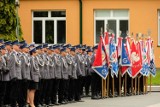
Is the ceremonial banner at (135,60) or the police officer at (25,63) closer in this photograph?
the police officer at (25,63)

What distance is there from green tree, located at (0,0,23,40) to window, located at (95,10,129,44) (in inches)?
334

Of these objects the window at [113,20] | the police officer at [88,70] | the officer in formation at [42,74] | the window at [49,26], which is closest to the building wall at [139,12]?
the window at [113,20]

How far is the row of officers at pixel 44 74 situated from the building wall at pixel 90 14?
12.5 m

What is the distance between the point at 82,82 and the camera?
2319 cm

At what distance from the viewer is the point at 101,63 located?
23375 mm

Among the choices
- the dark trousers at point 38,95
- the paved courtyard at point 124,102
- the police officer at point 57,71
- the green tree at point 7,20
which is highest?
the green tree at point 7,20

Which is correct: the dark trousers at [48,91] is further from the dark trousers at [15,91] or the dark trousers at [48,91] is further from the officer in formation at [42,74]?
the dark trousers at [15,91]

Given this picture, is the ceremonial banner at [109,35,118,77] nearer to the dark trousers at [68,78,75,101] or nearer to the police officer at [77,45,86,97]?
the police officer at [77,45,86,97]

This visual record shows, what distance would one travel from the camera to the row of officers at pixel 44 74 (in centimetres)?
1825

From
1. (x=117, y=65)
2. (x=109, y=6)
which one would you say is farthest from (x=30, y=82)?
(x=109, y=6)

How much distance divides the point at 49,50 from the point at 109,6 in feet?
53.6

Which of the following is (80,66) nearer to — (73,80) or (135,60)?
(73,80)

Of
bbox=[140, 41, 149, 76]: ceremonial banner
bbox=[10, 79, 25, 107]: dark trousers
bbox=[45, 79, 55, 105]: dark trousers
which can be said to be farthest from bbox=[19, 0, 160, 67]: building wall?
bbox=[10, 79, 25, 107]: dark trousers

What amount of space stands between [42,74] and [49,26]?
1776 centimetres
